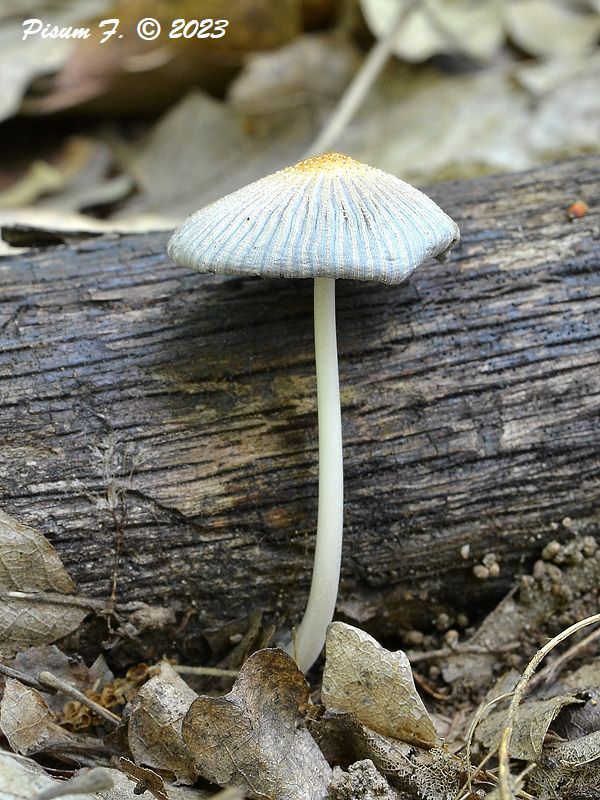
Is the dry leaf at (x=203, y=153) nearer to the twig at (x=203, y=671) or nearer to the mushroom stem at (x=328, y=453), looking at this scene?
the mushroom stem at (x=328, y=453)

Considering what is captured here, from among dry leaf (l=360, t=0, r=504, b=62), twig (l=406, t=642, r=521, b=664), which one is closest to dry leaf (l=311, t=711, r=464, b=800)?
twig (l=406, t=642, r=521, b=664)

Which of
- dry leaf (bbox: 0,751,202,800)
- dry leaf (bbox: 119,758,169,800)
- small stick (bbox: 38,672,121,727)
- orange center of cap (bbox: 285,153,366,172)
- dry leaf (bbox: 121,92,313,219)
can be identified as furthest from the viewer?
dry leaf (bbox: 121,92,313,219)

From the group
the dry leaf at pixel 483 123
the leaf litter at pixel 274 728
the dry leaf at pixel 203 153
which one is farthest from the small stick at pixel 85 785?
the dry leaf at pixel 203 153

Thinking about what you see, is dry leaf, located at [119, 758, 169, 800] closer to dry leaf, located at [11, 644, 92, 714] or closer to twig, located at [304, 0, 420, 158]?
dry leaf, located at [11, 644, 92, 714]

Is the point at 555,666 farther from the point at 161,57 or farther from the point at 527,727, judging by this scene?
the point at 161,57

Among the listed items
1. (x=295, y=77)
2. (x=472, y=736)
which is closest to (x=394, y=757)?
(x=472, y=736)
